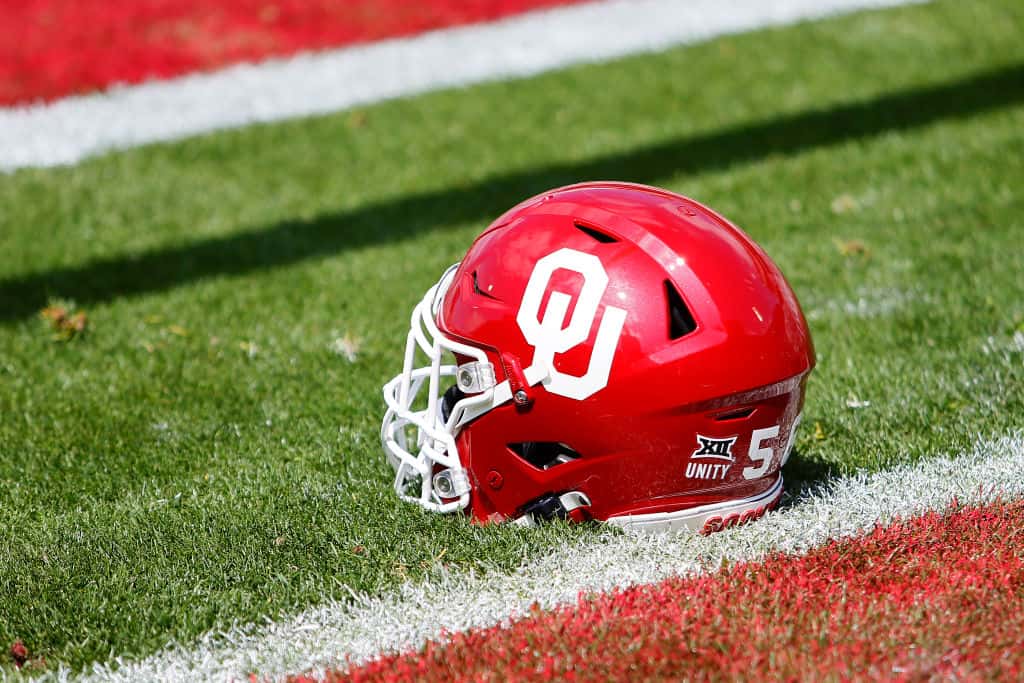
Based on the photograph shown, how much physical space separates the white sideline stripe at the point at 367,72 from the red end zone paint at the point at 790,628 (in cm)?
496

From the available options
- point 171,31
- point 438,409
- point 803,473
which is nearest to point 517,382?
point 438,409

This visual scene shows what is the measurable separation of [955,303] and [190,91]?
5290 millimetres

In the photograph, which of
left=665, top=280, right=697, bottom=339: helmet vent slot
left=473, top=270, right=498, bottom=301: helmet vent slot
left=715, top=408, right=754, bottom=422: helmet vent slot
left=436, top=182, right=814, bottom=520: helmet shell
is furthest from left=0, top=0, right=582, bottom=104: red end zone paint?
left=715, top=408, right=754, bottom=422: helmet vent slot

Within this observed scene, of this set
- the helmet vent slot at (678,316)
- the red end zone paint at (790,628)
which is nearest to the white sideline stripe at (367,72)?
the helmet vent slot at (678,316)

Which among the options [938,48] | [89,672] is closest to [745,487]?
[89,672]

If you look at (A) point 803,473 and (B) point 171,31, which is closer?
(A) point 803,473

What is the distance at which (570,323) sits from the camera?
2.70 meters

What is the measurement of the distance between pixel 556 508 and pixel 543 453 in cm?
14

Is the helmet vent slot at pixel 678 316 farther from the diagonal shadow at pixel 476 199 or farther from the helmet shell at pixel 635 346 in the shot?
the diagonal shadow at pixel 476 199

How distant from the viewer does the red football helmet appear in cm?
268

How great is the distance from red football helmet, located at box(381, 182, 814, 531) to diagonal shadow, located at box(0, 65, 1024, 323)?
261cm

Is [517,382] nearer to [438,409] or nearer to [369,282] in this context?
[438,409]

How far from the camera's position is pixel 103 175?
6.34 metres

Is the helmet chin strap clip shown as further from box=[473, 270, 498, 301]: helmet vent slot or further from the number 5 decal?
the number 5 decal
